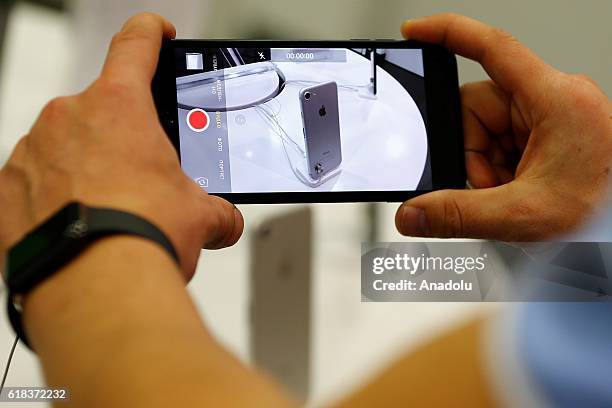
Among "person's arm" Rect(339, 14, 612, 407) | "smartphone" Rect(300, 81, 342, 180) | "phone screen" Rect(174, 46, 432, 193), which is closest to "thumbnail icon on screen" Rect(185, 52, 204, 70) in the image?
"phone screen" Rect(174, 46, 432, 193)

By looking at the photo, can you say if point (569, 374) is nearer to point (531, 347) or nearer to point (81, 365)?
point (531, 347)

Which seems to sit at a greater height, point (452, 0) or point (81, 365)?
point (452, 0)

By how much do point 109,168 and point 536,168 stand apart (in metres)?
0.42

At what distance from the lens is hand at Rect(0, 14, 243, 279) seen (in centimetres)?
42

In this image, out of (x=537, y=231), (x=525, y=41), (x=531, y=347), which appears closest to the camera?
(x=531, y=347)

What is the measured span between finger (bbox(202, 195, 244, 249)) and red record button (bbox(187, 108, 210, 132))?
0.12 metres

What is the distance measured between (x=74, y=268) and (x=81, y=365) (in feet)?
0.21

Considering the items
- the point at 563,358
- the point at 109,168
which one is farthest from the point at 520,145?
the point at 563,358

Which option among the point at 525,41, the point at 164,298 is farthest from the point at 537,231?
the point at 525,41

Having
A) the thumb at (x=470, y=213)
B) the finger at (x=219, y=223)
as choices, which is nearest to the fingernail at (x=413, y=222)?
the thumb at (x=470, y=213)

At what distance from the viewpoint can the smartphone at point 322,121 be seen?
0.68 m

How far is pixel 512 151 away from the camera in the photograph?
0.77 meters

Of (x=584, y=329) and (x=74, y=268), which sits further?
(x=74, y=268)

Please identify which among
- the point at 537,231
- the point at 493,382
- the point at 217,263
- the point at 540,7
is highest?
the point at 540,7
